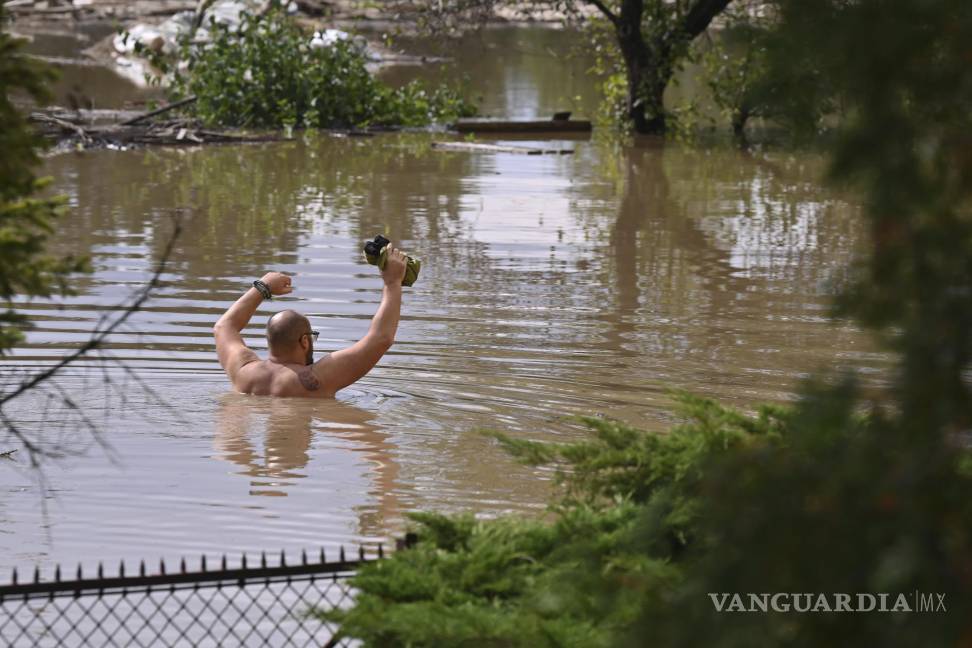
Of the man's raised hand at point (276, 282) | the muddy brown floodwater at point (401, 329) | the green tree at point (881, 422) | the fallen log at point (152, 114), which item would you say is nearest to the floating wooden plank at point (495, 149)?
the muddy brown floodwater at point (401, 329)

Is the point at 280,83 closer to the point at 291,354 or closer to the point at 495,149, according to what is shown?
the point at 495,149

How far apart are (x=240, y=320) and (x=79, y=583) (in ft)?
16.8

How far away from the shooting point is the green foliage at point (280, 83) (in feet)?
79.4

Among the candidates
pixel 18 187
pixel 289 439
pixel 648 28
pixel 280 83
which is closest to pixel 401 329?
pixel 289 439

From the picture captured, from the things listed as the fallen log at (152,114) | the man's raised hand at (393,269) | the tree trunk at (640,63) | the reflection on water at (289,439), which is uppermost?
the tree trunk at (640,63)

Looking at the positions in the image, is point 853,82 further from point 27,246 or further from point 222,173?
point 222,173

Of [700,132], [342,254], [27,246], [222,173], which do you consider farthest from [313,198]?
[27,246]

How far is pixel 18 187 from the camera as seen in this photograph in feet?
13.9

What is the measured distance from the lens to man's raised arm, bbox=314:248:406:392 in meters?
8.86

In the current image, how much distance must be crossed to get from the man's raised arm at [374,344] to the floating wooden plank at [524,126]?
639 inches

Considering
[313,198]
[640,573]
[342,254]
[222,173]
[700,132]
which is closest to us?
[640,573]

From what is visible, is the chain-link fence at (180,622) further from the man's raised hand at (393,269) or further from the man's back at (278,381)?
the man's back at (278,381)

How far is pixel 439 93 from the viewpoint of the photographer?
26.6 m

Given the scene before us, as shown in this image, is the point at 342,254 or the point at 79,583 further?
the point at 342,254
